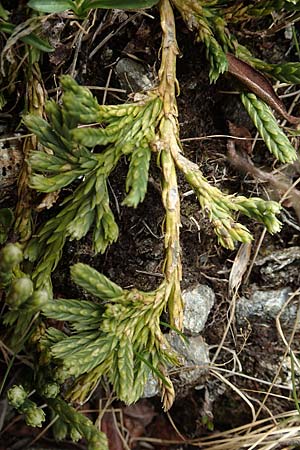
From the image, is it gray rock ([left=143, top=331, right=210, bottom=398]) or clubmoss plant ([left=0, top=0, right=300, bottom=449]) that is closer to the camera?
clubmoss plant ([left=0, top=0, right=300, bottom=449])

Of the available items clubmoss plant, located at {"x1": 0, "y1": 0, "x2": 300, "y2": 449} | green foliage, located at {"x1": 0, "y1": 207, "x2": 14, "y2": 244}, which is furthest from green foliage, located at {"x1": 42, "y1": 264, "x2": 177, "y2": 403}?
green foliage, located at {"x1": 0, "y1": 207, "x2": 14, "y2": 244}

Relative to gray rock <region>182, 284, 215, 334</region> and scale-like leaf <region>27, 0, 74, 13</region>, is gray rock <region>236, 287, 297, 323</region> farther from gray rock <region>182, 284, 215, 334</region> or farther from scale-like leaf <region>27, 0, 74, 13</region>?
scale-like leaf <region>27, 0, 74, 13</region>

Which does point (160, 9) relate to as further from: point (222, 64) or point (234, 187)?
point (234, 187)

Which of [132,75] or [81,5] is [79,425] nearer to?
[132,75]

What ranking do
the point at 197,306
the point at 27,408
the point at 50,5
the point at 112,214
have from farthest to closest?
the point at 197,306 → the point at 27,408 → the point at 112,214 → the point at 50,5

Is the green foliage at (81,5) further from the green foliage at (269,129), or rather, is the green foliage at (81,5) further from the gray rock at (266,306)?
the gray rock at (266,306)

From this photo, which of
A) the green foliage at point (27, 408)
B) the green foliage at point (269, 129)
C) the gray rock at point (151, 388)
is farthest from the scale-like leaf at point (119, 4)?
the gray rock at point (151, 388)

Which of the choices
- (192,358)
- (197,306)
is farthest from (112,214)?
(192,358)
